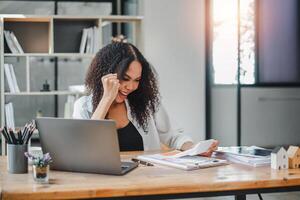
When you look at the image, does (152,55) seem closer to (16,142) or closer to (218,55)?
(218,55)

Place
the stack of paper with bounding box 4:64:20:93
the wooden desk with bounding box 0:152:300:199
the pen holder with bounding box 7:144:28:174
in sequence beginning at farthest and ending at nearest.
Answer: the stack of paper with bounding box 4:64:20:93
the pen holder with bounding box 7:144:28:174
the wooden desk with bounding box 0:152:300:199

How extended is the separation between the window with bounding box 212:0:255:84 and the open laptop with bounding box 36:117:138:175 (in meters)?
3.29

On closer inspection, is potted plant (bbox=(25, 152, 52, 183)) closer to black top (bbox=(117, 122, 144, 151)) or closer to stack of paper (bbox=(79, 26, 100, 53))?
black top (bbox=(117, 122, 144, 151))

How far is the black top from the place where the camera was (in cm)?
241

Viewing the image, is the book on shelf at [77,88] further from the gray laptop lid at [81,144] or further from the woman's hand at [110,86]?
the gray laptop lid at [81,144]

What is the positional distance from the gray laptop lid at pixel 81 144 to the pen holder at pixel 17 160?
9cm

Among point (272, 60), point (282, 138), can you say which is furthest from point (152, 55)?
point (282, 138)

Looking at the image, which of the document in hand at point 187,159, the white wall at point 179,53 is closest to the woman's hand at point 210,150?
the document in hand at point 187,159

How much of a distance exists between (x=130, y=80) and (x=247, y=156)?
2.18ft

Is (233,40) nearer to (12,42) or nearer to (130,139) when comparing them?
(12,42)

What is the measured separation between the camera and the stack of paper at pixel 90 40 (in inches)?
193

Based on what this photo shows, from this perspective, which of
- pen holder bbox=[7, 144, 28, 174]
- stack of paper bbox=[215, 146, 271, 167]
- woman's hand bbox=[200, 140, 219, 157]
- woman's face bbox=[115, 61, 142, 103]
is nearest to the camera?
pen holder bbox=[7, 144, 28, 174]

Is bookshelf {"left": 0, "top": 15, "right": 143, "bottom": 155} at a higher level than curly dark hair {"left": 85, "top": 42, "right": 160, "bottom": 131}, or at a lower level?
higher

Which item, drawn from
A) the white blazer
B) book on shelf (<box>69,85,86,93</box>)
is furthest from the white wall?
the white blazer
